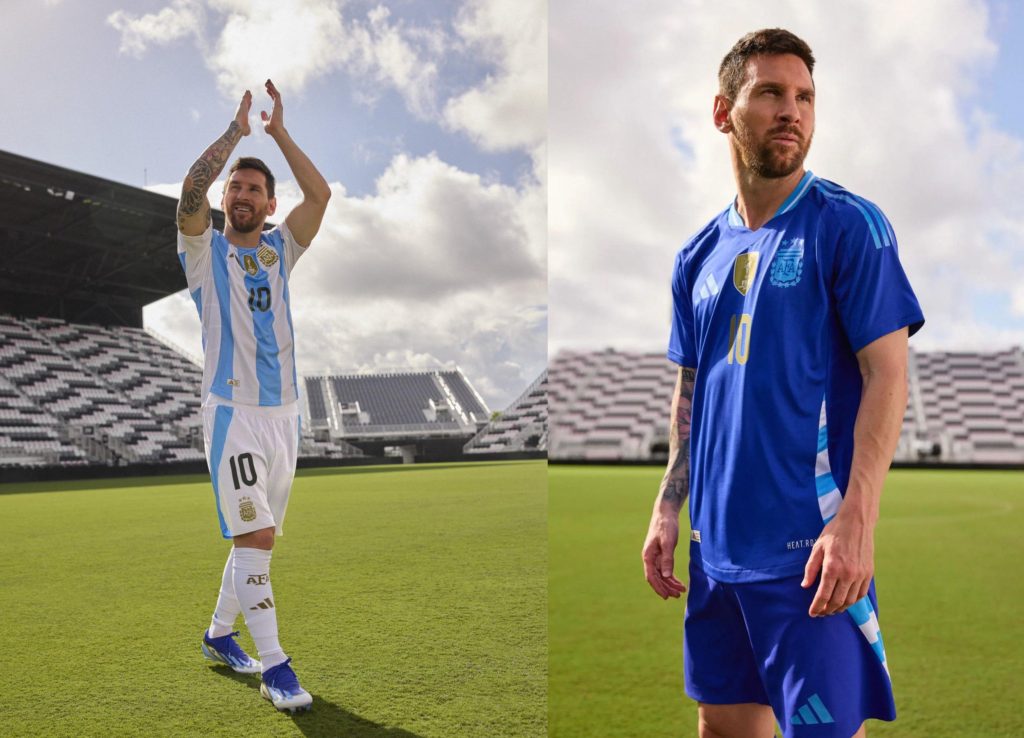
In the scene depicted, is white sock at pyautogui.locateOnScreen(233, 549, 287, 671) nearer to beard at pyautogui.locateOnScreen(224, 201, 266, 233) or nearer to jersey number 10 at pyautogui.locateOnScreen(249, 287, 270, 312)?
jersey number 10 at pyautogui.locateOnScreen(249, 287, 270, 312)

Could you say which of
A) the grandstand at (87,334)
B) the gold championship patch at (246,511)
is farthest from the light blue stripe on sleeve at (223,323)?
the grandstand at (87,334)

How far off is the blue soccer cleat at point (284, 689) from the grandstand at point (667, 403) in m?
37.8

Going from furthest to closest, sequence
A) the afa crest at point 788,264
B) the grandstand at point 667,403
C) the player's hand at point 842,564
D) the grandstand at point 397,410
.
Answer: the grandstand at point 667,403, the grandstand at point 397,410, the afa crest at point 788,264, the player's hand at point 842,564

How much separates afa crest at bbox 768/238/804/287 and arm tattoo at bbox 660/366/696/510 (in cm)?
37

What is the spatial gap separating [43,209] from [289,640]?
55.2 feet

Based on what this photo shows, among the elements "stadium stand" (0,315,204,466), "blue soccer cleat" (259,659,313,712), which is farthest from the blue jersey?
"stadium stand" (0,315,204,466)

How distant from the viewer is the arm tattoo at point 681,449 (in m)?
1.67

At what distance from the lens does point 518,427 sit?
33.9 metres

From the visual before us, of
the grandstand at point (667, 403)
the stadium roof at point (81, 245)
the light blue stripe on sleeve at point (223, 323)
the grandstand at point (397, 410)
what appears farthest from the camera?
the grandstand at point (667, 403)

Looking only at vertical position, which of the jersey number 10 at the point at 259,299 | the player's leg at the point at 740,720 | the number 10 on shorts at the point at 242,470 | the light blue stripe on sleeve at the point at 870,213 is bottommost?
the player's leg at the point at 740,720

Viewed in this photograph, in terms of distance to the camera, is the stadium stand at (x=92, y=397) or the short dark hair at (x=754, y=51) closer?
the short dark hair at (x=754, y=51)

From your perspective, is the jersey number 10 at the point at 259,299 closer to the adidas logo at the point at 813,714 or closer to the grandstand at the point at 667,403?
the adidas logo at the point at 813,714

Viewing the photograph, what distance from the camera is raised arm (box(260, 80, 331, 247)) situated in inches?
108

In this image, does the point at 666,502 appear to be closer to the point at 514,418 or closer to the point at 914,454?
the point at 514,418
